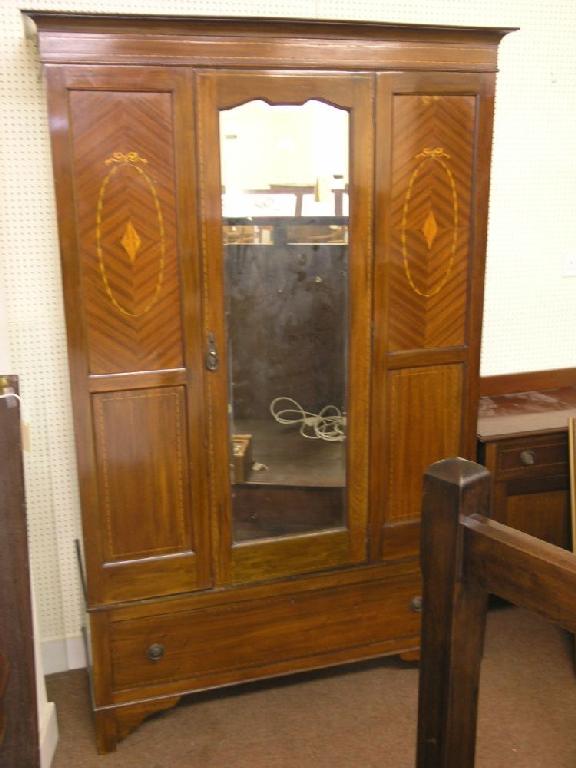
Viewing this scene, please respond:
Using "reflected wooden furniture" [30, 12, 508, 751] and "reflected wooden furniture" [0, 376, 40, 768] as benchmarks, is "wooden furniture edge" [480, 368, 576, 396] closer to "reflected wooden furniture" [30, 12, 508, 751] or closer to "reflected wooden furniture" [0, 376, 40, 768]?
"reflected wooden furniture" [30, 12, 508, 751]

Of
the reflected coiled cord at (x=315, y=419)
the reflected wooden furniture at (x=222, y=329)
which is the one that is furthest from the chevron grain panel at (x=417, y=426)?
the reflected coiled cord at (x=315, y=419)

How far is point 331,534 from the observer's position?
7.30 ft

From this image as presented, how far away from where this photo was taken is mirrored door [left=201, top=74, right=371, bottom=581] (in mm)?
1929

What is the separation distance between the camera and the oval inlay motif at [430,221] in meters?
2.04

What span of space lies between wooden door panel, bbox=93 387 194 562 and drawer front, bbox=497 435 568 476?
1.07 m

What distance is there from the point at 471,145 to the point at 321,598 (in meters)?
1.36

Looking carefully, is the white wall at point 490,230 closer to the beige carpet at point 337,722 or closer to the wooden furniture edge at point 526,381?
the wooden furniture edge at point 526,381

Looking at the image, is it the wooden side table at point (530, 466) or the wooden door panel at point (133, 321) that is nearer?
the wooden door panel at point (133, 321)

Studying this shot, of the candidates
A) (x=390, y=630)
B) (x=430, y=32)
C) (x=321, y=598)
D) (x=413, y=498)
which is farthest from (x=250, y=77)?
(x=390, y=630)

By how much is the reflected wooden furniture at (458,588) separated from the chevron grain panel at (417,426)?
118 centimetres

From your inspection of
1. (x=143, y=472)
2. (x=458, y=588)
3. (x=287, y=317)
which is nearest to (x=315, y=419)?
(x=287, y=317)

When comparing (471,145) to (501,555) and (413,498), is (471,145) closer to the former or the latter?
(413,498)

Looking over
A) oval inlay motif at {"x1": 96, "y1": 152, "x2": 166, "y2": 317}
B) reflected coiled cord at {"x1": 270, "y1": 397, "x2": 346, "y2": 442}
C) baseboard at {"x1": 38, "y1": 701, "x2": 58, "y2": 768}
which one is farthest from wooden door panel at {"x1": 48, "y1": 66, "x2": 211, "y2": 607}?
baseboard at {"x1": 38, "y1": 701, "x2": 58, "y2": 768}

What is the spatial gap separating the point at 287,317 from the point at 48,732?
1.33m
